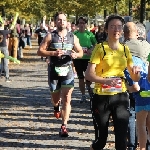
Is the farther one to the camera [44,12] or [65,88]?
[44,12]

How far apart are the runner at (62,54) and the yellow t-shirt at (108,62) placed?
2.09 meters


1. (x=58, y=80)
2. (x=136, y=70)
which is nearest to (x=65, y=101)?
(x=58, y=80)

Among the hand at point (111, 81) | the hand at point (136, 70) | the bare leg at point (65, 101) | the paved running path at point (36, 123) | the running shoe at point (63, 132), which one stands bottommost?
the paved running path at point (36, 123)

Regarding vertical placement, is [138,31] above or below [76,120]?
above

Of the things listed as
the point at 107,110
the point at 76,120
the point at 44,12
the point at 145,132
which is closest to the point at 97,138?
the point at 107,110

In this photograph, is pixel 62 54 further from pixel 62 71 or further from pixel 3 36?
pixel 3 36

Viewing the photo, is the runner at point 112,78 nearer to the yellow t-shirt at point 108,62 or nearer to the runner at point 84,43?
the yellow t-shirt at point 108,62

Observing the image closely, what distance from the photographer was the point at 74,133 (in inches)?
299

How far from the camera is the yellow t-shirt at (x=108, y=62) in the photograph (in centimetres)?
514

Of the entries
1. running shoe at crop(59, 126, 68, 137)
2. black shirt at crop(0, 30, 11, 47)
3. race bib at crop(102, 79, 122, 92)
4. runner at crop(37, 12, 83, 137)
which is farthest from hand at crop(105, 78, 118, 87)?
black shirt at crop(0, 30, 11, 47)

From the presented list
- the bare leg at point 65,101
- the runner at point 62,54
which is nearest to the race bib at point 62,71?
the runner at point 62,54

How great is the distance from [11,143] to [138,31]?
2.62 m

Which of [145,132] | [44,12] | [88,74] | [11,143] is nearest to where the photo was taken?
[88,74]

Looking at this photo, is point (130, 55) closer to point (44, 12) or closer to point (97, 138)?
point (97, 138)
